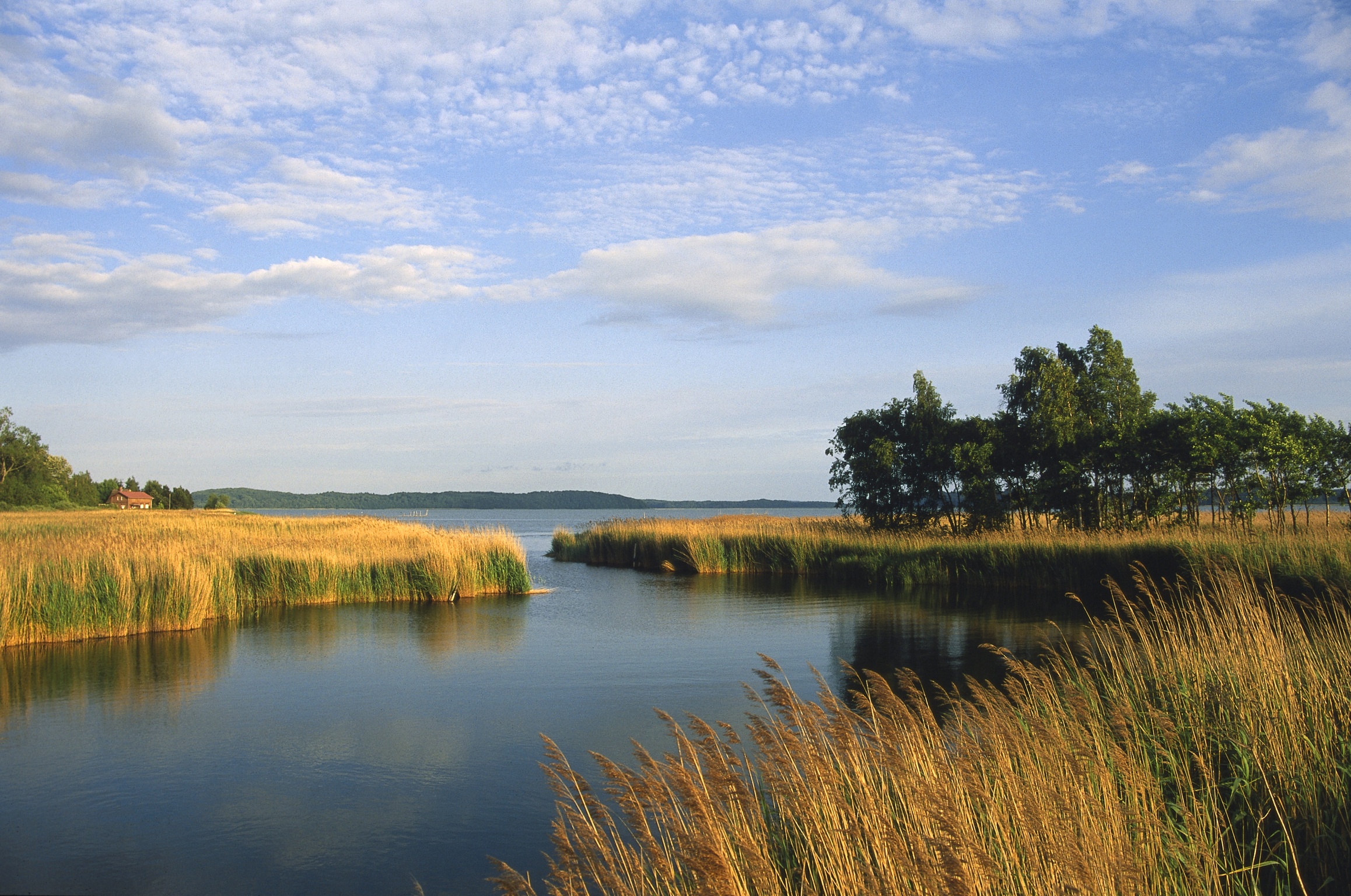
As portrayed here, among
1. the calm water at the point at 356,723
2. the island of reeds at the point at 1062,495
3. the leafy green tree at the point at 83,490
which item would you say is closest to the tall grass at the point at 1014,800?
the calm water at the point at 356,723

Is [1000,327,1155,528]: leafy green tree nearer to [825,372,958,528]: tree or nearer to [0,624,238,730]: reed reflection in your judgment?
[825,372,958,528]: tree

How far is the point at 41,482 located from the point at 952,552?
76.1 m

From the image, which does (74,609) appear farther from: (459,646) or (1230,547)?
(1230,547)

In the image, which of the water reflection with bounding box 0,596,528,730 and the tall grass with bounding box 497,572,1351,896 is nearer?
the tall grass with bounding box 497,572,1351,896

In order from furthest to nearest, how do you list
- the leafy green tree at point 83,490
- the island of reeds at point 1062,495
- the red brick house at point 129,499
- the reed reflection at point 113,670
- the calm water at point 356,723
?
the red brick house at point 129,499, the leafy green tree at point 83,490, the island of reeds at point 1062,495, the reed reflection at point 113,670, the calm water at point 356,723

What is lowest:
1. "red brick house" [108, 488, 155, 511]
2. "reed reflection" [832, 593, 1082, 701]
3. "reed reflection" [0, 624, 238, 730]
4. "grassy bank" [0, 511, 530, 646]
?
"reed reflection" [832, 593, 1082, 701]

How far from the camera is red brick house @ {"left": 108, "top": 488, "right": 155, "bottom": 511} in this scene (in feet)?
297

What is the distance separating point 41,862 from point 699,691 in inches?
258

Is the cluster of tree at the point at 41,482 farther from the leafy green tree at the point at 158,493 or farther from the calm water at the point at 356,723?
the calm water at the point at 356,723

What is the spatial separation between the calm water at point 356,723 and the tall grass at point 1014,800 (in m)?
1.43

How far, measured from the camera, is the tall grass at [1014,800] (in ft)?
10.4

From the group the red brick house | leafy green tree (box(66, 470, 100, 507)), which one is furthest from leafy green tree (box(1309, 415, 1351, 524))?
the red brick house

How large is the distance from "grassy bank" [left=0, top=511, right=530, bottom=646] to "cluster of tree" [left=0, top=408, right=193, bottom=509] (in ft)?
142

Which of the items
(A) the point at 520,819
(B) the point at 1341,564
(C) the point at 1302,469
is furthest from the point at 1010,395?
(A) the point at 520,819
